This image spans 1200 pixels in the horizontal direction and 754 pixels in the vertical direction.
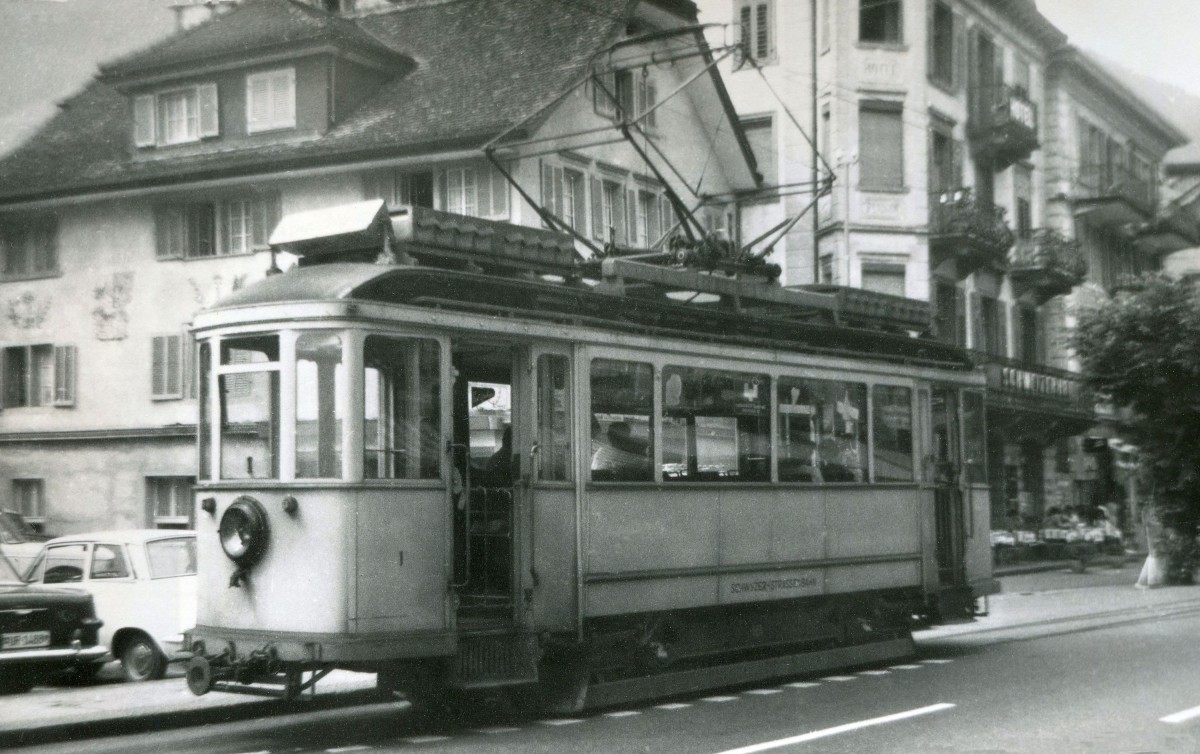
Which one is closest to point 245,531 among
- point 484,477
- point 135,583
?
point 484,477

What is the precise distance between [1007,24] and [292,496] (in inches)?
842

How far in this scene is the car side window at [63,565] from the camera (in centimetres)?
1554

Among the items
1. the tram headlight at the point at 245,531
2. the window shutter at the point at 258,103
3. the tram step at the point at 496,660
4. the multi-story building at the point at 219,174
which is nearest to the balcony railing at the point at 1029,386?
the multi-story building at the point at 219,174

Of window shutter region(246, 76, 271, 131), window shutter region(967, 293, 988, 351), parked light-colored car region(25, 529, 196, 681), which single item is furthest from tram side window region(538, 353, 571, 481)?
window shutter region(967, 293, 988, 351)

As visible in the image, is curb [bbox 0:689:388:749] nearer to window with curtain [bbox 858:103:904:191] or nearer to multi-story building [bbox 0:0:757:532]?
multi-story building [bbox 0:0:757:532]

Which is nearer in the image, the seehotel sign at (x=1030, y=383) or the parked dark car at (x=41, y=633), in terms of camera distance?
the parked dark car at (x=41, y=633)

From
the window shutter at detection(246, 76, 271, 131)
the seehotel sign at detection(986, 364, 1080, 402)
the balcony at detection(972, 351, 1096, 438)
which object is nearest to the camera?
the window shutter at detection(246, 76, 271, 131)

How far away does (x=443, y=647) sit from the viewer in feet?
34.0

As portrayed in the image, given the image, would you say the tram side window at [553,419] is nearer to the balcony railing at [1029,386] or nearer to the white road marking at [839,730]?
the white road marking at [839,730]

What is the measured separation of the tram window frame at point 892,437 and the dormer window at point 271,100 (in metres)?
14.3

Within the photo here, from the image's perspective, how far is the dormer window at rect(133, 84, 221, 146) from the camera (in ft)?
90.0

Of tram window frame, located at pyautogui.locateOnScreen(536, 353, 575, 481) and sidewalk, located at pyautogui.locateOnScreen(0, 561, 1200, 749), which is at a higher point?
tram window frame, located at pyautogui.locateOnScreen(536, 353, 575, 481)

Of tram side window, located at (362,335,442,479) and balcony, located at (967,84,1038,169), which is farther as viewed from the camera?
balcony, located at (967,84,1038,169)

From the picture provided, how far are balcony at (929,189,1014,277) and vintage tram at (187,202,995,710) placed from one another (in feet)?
57.5
